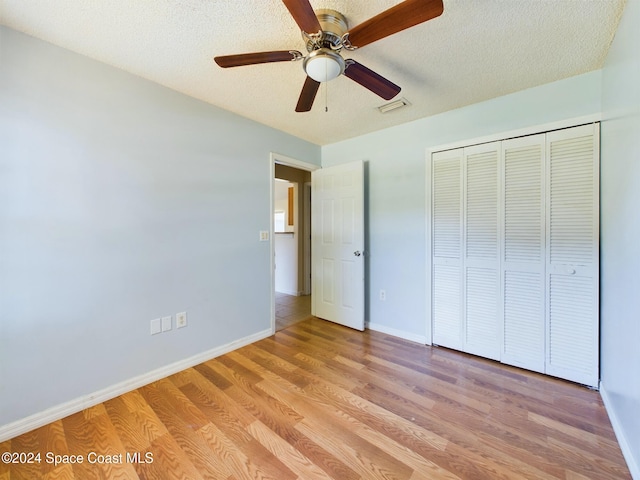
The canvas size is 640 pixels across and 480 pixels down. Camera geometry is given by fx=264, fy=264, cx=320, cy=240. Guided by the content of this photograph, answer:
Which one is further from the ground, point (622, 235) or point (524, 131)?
point (524, 131)

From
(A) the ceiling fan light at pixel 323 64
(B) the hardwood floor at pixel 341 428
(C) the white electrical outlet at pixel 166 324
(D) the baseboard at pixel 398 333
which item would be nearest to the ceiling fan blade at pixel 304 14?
(A) the ceiling fan light at pixel 323 64

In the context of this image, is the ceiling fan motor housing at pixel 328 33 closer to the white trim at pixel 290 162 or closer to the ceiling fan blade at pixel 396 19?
the ceiling fan blade at pixel 396 19

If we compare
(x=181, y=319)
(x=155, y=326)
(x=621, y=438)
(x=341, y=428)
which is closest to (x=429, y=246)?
(x=621, y=438)

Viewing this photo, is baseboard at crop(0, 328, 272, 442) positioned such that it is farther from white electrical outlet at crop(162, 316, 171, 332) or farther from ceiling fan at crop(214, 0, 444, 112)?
ceiling fan at crop(214, 0, 444, 112)

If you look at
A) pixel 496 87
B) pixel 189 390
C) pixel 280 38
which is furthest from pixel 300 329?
pixel 496 87

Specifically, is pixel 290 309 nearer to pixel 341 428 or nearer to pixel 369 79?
pixel 341 428

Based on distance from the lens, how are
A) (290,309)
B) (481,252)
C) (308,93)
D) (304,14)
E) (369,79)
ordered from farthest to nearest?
(290,309) < (481,252) < (308,93) < (369,79) < (304,14)

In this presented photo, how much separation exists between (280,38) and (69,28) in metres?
1.20

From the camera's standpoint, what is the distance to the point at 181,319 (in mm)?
2232

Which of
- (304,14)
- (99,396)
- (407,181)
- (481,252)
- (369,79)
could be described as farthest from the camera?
(407,181)

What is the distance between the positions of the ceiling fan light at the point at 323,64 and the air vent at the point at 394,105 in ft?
3.47

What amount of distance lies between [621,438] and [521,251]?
1.22 metres

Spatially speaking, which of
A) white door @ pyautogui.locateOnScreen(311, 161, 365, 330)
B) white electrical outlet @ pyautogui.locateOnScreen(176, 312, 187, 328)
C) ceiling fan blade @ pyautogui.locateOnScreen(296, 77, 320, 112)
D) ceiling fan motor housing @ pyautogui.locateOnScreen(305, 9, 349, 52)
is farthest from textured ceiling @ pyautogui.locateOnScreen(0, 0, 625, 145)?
white electrical outlet @ pyautogui.locateOnScreen(176, 312, 187, 328)

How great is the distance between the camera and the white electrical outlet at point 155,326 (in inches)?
81.7
